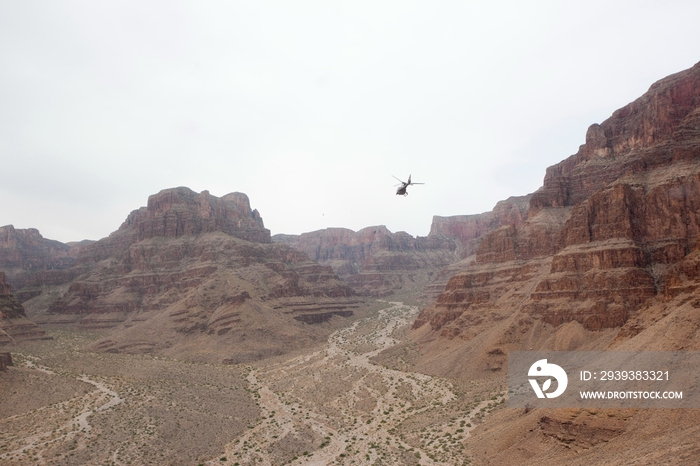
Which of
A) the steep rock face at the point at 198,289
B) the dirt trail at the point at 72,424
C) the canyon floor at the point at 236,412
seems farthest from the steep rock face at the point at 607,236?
the dirt trail at the point at 72,424

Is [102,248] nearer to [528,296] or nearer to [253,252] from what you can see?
[253,252]

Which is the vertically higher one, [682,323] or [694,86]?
[694,86]

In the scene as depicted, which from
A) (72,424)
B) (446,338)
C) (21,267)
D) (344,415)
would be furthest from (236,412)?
(21,267)

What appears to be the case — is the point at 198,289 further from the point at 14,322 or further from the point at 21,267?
the point at 21,267

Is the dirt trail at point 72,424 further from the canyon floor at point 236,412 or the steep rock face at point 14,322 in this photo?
the steep rock face at point 14,322

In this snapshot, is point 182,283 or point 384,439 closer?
point 384,439

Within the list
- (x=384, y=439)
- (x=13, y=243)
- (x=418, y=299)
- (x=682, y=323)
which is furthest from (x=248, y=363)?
(x=13, y=243)
